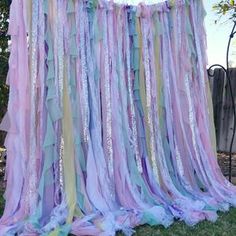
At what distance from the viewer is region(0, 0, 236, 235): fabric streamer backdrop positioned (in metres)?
3.08

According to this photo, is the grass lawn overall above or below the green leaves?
below

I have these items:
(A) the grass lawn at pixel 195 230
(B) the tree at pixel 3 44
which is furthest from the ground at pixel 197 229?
(B) the tree at pixel 3 44

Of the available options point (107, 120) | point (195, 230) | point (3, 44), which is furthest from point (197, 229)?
point (3, 44)

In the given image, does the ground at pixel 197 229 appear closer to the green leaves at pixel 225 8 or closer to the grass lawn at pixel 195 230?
the grass lawn at pixel 195 230

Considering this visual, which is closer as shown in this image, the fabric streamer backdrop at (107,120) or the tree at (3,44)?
the fabric streamer backdrop at (107,120)

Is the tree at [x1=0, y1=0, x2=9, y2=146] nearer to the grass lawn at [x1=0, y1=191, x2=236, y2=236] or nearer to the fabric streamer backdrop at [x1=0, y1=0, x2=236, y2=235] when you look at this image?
the fabric streamer backdrop at [x1=0, y1=0, x2=236, y2=235]

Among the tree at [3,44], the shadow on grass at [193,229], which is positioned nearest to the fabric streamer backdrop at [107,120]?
the shadow on grass at [193,229]

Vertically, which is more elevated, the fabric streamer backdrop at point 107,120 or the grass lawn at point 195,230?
the fabric streamer backdrop at point 107,120

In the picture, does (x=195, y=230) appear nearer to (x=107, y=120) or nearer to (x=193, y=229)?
(x=193, y=229)

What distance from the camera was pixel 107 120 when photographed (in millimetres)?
3457

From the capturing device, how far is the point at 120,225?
2.97 meters

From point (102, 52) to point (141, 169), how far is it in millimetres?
1012

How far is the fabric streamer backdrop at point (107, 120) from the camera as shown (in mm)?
3076

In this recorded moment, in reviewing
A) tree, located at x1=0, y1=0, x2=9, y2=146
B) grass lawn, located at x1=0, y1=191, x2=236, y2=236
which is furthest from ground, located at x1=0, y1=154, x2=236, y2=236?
tree, located at x1=0, y1=0, x2=9, y2=146
